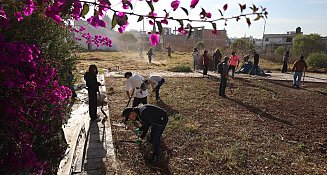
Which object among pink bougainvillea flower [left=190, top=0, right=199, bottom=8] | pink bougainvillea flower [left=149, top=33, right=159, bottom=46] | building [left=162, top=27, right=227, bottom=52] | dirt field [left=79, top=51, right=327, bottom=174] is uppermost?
building [left=162, top=27, right=227, bottom=52]

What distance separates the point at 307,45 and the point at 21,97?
113ft

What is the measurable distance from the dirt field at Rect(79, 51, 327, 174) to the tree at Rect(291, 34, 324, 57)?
22.4 meters

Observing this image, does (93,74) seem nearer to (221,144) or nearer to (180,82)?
(221,144)

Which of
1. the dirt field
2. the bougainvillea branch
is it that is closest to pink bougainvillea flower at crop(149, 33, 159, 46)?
the bougainvillea branch

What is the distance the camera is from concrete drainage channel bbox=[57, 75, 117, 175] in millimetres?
4430

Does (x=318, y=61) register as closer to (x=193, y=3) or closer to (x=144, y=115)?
(x=144, y=115)

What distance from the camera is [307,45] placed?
105 ft

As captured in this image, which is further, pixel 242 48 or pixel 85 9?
pixel 242 48

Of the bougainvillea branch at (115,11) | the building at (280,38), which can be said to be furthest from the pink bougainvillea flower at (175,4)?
the building at (280,38)

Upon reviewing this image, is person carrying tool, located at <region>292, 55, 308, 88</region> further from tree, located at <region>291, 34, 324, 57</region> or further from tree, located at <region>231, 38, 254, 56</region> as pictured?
tree, located at <region>291, 34, 324, 57</region>

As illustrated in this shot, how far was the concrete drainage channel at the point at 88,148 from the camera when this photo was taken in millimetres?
4430

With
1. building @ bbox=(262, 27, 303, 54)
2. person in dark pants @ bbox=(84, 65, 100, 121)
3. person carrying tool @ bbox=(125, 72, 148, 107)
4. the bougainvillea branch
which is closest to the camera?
the bougainvillea branch

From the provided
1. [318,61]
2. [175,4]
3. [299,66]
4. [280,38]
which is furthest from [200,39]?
[175,4]

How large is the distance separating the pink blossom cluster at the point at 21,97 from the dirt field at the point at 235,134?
6.33 feet
